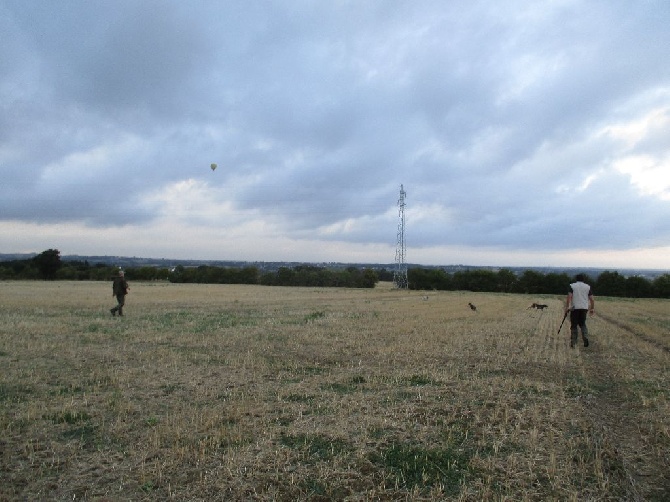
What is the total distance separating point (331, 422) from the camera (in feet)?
22.5

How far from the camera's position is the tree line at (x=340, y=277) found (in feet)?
244

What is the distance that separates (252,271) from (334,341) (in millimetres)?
80434

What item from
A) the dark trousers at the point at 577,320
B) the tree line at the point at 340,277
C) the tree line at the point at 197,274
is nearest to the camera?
the dark trousers at the point at 577,320

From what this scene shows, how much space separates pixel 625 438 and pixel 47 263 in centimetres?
10250

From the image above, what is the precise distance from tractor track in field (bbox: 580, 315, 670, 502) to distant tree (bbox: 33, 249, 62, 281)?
328ft

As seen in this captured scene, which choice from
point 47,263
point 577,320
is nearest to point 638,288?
point 577,320

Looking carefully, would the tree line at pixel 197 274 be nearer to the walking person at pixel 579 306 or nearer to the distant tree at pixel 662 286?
the distant tree at pixel 662 286

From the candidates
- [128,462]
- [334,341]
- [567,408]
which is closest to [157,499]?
[128,462]

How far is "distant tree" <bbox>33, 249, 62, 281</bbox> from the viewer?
89312 mm

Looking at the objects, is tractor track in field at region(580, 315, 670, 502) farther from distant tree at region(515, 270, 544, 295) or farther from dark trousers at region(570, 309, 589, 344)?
distant tree at region(515, 270, 544, 295)

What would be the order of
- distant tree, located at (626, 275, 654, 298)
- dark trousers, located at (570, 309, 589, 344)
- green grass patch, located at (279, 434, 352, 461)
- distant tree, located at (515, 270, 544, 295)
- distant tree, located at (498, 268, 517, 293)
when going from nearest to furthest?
green grass patch, located at (279, 434, 352, 461)
dark trousers, located at (570, 309, 589, 344)
distant tree, located at (626, 275, 654, 298)
distant tree, located at (515, 270, 544, 295)
distant tree, located at (498, 268, 517, 293)

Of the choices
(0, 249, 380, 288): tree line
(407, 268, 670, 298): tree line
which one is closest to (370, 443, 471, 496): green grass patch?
(407, 268, 670, 298): tree line

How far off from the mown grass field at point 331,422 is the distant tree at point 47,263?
8841 cm

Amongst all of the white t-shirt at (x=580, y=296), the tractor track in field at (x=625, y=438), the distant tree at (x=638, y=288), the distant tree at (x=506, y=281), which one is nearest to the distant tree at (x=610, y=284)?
the distant tree at (x=638, y=288)
